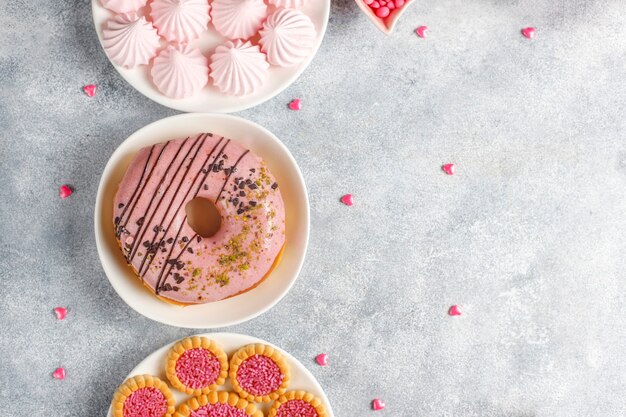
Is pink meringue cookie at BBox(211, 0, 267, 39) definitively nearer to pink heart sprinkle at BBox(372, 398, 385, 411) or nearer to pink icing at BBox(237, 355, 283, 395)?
pink icing at BBox(237, 355, 283, 395)

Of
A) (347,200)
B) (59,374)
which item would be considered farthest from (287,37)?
(59,374)

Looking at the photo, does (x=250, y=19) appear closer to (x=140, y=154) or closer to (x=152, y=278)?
(x=140, y=154)

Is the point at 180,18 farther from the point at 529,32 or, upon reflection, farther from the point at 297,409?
the point at 297,409

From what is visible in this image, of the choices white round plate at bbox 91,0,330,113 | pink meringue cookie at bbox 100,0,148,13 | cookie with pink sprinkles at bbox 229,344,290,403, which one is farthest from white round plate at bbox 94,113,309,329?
pink meringue cookie at bbox 100,0,148,13

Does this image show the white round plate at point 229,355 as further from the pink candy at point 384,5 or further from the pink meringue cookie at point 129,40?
the pink candy at point 384,5

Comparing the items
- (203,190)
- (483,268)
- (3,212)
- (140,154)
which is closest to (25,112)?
(3,212)

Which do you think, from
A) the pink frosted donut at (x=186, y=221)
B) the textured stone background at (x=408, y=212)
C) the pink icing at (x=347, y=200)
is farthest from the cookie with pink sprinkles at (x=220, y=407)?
the pink icing at (x=347, y=200)
